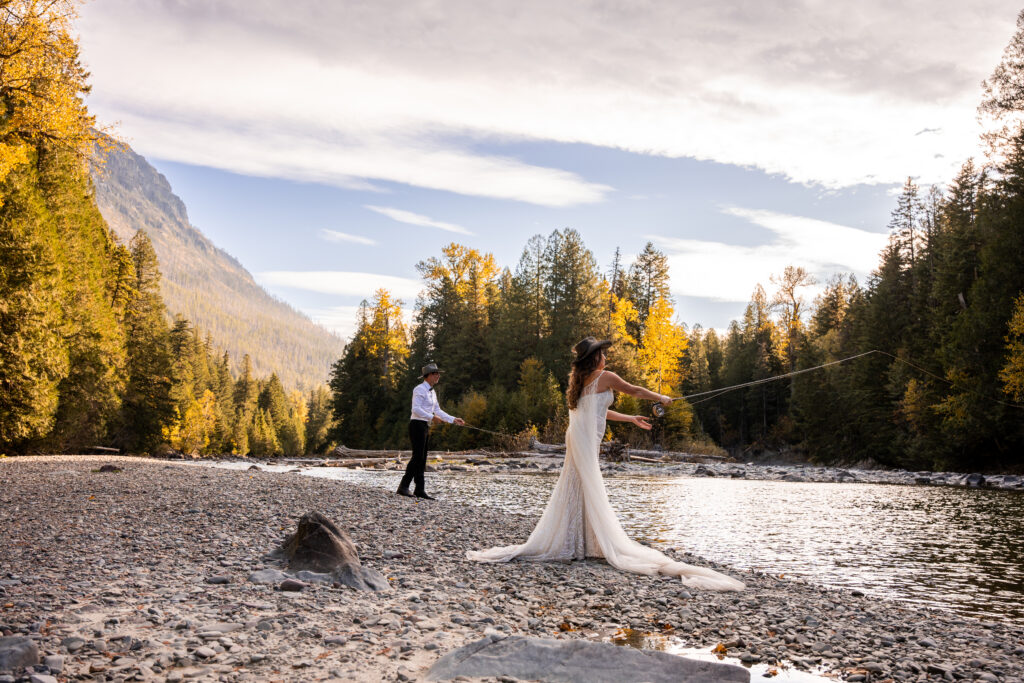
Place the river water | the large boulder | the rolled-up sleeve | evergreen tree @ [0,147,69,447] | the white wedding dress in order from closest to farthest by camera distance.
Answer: the large boulder, the white wedding dress, the river water, the rolled-up sleeve, evergreen tree @ [0,147,69,447]

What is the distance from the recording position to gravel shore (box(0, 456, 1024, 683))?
4.48 meters

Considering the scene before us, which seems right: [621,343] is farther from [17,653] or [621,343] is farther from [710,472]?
[17,653]

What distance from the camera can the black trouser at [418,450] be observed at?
42.2ft

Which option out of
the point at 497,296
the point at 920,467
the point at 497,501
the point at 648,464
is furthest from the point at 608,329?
the point at 497,501

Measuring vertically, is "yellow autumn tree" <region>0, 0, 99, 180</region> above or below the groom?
above

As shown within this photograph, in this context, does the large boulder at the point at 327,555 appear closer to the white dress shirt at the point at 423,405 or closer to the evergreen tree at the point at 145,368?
the white dress shirt at the point at 423,405

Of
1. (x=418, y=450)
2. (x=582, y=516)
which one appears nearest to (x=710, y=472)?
(x=418, y=450)

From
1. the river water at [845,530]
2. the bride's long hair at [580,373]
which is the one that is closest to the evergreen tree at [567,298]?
the river water at [845,530]

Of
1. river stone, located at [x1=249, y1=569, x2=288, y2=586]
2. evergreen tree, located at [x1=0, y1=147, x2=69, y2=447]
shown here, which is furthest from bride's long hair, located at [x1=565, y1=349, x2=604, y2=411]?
evergreen tree, located at [x1=0, y1=147, x2=69, y2=447]

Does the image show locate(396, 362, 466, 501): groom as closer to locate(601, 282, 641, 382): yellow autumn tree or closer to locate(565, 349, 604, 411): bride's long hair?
locate(565, 349, 604, 411): bride's long hair

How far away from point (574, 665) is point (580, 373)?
175 inches

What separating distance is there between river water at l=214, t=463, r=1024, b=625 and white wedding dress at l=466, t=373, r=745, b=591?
214 cm

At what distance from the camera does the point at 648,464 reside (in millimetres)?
33500

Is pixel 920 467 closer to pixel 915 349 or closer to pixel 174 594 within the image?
pixel 915 349
